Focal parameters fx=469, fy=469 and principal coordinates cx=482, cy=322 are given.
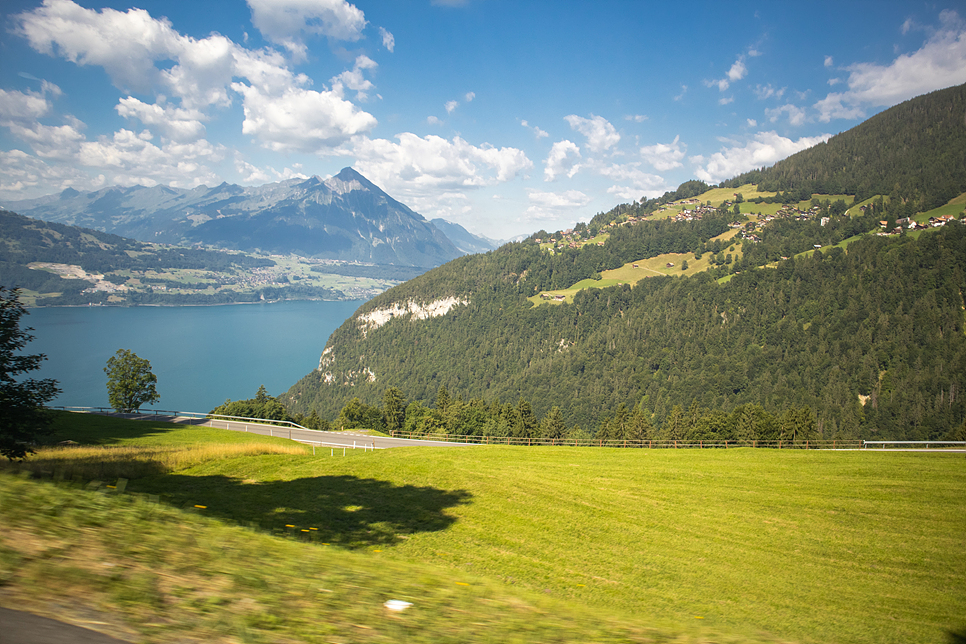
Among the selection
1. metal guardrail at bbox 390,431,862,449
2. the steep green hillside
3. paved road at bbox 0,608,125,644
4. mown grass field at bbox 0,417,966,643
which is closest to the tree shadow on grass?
mown grass field at bbox 0,417,966,643

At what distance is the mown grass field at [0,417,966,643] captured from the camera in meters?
4.44

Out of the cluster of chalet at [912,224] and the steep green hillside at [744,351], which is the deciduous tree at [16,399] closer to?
the steep green hillside at [744,351]

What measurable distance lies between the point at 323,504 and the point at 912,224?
234128 mm

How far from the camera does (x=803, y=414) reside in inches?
2143

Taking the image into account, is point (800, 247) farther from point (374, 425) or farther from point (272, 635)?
point (272, 635)

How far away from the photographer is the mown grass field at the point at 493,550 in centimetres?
444

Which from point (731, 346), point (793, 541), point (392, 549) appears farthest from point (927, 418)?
point (392, 549)

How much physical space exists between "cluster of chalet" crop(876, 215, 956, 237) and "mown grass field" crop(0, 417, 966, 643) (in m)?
201

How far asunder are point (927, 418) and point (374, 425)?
109 m

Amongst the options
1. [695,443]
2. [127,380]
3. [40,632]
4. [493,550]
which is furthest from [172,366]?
[40,632]

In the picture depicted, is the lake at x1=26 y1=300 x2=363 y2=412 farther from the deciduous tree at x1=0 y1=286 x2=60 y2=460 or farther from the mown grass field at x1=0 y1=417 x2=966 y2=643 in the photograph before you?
the mown grass field at x1=0 y1=417 x2=966 y2=643

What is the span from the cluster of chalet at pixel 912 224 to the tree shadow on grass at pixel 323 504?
686 ft

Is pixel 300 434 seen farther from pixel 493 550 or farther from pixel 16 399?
pixel 493 550

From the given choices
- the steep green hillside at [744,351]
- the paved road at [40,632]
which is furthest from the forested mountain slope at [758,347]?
the paved road at [40,632]
